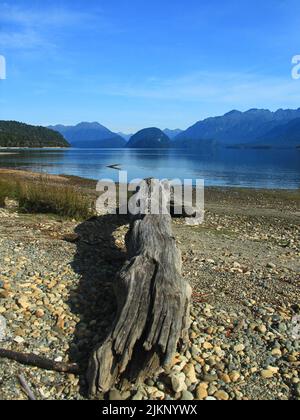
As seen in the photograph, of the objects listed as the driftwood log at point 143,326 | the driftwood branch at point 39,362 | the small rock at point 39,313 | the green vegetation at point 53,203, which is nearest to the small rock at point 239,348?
the driftwood log at point 143,326

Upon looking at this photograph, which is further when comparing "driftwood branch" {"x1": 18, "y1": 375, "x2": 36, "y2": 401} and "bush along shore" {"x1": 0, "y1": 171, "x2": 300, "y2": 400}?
"bush along shore" {"x1": 0, "y1": 171, "x2": 300, "y2": 400}

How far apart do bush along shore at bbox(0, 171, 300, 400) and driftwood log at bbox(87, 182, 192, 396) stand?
172mm

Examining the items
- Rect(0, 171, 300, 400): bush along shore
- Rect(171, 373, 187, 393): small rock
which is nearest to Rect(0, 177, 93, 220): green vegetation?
Rect(0, 171, 300, 400): bush along shore

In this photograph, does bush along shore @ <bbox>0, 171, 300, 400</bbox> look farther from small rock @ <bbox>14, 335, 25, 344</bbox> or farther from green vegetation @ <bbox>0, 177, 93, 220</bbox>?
green vegetation @ <bbox>0, 177, 93, 220</bbox>

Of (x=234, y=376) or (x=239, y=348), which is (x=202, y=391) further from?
(x=239, y=348)

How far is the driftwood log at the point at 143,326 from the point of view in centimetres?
443

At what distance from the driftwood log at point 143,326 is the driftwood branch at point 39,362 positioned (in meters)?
0.28

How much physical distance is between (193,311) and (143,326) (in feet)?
4.97

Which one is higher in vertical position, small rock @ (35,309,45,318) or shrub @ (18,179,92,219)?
shrub @ (18,179,92,219)

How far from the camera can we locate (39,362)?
15.1 ft

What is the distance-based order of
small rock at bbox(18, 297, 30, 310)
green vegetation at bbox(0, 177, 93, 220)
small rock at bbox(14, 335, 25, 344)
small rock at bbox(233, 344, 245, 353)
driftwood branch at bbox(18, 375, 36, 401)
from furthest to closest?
green vegetation at bbox(0, 177, 93, 220) → small rock at bbox(18, 297, 30, 310) → small rock at bbox(233, 344, 245, 353) → small rock at bbox(14, 335, 25, 344) → driftwood branch at bbox(18, 375, 36, 401)

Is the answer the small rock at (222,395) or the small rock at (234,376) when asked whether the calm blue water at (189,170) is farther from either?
the small rock at (222,395)

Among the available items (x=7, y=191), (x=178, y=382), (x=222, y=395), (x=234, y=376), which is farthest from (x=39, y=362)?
A: (x=7, y=191)

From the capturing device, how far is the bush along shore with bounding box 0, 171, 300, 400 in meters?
4.47
